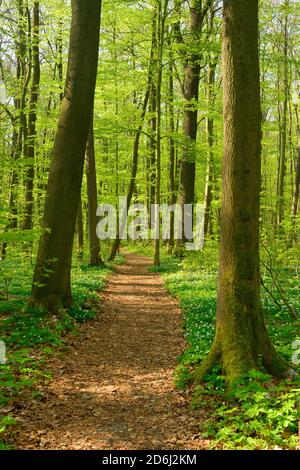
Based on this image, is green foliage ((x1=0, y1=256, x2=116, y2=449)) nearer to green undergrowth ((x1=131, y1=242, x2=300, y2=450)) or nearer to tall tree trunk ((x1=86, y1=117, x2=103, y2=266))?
green undergrowth ((x1=131, y1=242, x2=300, y2=450))

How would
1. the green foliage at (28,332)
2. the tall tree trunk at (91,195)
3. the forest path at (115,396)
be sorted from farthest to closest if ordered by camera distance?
the tall tree trunk at (91,195) < the green foliage at (28,332) < the forest path at (115,396)

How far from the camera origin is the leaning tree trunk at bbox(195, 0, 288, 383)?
609cm

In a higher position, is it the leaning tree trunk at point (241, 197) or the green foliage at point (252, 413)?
the leaning tree trunk at point (241, 197)

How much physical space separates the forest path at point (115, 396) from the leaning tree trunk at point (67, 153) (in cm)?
147

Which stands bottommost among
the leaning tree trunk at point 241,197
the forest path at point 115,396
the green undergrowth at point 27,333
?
the forest path at point 115,396

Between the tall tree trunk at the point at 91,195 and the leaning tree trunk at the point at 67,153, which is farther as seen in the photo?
the tall tree trunk at the point at 91,195

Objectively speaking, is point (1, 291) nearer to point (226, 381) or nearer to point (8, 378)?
point (8, 378)

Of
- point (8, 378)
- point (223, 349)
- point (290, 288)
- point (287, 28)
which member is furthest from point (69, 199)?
point (287, 28)

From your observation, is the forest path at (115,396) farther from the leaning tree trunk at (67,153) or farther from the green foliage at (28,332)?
the leaning tree trunk at (67,153)

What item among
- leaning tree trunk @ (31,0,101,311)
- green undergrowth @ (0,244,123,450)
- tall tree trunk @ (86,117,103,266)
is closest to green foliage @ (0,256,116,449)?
green undergrowth @ (0,244,123,450)

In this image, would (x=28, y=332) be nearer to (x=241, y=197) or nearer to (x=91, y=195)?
(x=241, y=197)

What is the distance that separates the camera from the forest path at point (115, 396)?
5254mm

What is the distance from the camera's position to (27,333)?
877cm

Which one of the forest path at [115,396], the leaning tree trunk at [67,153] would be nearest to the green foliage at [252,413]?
the forest path at [115,396]
